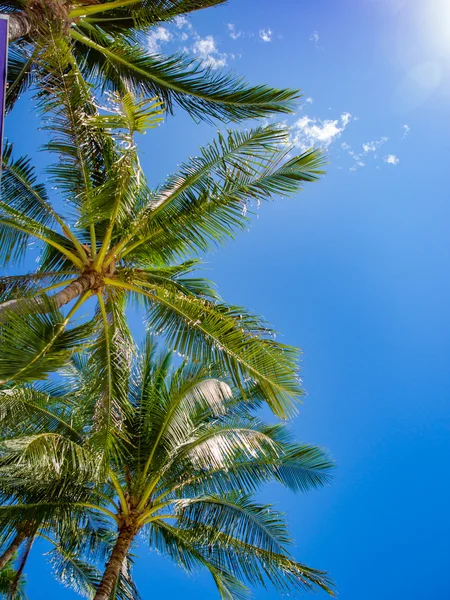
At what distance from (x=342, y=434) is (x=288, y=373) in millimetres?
22811

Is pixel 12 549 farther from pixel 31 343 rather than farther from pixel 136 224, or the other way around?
pixel 136 224

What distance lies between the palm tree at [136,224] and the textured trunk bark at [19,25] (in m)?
0.78

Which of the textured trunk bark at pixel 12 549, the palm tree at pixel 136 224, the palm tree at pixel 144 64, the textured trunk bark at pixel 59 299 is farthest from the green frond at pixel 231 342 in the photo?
the textured trunk bark at pixel 12 549

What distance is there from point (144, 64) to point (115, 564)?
780 cm

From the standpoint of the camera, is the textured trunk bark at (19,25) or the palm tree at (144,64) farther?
the palm tree at (144,64)

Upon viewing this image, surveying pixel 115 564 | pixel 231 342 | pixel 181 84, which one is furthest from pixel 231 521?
pixel 181 84

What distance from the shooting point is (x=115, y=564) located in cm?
900

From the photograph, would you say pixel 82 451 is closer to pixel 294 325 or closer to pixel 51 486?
pixel 51 486

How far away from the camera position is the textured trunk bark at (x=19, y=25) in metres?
7.23

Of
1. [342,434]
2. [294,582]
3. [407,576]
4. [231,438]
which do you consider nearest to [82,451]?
[231,438]

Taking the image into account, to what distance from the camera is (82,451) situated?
787 cm

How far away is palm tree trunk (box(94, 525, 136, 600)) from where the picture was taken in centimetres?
861

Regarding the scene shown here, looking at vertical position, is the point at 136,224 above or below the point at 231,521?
above

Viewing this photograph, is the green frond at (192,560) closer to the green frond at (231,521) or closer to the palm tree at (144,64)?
the green frond at (231,521)
